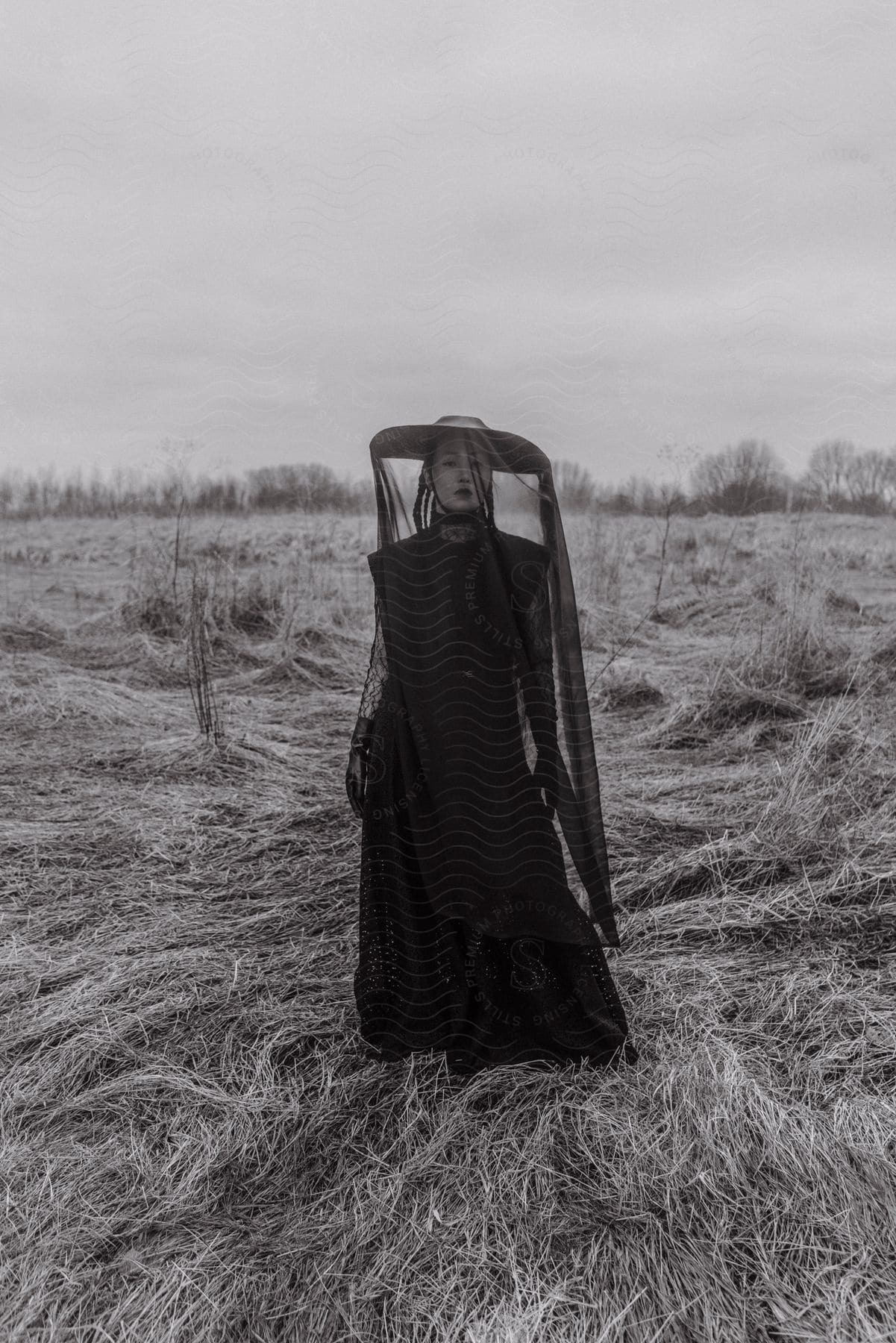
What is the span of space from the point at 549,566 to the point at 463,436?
0.37 m

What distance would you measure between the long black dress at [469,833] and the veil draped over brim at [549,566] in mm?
18

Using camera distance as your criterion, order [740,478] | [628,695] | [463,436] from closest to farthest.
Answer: [463,436] < [628,695] < [740,478]

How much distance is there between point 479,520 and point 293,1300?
1588 millimetres

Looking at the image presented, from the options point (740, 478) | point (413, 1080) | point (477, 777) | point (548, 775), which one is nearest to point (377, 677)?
point (477, 777)

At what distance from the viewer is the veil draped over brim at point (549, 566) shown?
2127 mm

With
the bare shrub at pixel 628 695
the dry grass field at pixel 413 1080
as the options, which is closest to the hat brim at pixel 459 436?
the dry grass field at pixel 413 1080

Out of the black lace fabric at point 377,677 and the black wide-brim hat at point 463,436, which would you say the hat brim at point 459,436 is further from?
the black lace fabric at point 377,677

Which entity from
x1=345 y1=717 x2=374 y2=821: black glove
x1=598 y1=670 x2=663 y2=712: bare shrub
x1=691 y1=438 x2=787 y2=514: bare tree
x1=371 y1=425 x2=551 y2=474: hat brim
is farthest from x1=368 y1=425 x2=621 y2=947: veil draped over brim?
x1=691 y1=438 x2=787 y2=514: bare tree

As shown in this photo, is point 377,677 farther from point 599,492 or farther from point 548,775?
point 599,492

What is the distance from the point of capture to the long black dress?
214 cm

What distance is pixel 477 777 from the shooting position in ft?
7.09

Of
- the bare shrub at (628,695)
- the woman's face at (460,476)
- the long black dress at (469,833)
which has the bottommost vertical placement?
the bare shrub at (628,695)

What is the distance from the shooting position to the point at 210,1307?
154cm

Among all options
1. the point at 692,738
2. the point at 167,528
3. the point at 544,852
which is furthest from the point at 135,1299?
the point at 167,528
